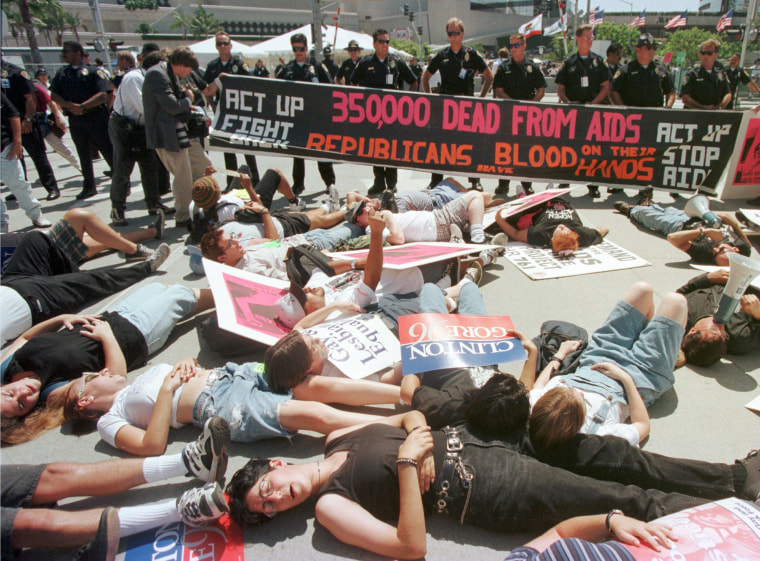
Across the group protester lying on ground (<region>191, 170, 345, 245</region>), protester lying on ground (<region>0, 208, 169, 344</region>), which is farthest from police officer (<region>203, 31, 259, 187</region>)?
protester lying on ground (<region>0, 208, 169, 344</region>)

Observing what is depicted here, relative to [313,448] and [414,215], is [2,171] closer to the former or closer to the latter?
[414,215]

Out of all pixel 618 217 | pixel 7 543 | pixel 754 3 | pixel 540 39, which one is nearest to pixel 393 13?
pixel 540 39

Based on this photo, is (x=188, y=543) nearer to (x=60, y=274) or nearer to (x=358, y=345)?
(x=358, y=345)

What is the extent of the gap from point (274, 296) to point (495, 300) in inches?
71.9

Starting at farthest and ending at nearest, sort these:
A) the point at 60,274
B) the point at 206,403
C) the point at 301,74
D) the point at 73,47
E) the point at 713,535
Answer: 1. the point at 301,74
2. the point at 73,47
3. the point at 60,274
4. the point at 206,403
5. the point at 713,535

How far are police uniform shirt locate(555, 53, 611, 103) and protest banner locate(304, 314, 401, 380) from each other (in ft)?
17.6

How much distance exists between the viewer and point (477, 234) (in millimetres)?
4844

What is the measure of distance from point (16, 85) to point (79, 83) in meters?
0.80

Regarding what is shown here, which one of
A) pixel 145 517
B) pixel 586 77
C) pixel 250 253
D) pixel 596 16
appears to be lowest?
pixel 145 517

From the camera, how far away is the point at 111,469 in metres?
2.21

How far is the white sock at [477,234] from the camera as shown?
484cm

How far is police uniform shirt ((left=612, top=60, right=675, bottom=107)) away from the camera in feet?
21.3

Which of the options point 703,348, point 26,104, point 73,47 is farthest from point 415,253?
point 73,47

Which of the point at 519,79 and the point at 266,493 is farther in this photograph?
the point at 519,79
